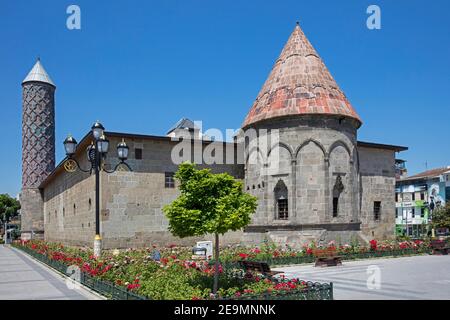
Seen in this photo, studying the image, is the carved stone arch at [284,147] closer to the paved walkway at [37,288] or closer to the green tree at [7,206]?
the paved walkway at [37,288]

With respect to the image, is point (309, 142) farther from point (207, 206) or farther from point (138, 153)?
point (207, 206)

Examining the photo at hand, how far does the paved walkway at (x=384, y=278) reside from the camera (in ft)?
39.1

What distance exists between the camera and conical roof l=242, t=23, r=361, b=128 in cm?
2561

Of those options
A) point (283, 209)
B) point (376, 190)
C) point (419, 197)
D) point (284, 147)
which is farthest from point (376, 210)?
point (419, 197)

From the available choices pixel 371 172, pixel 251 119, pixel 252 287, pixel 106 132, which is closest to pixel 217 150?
pixel 251 119

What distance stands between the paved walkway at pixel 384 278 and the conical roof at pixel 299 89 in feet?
30.4

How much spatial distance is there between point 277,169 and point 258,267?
1257cm

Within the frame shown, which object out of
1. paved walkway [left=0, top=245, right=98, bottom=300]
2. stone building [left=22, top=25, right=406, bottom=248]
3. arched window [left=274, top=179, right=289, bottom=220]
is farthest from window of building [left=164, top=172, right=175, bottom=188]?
paved walkway [left=0, top=245, right=98, bottom=300]

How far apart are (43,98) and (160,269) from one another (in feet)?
140

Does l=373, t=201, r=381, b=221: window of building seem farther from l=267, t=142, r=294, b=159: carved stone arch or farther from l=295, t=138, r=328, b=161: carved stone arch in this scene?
l=267, t=142, r=294, b=159: carved stone arch

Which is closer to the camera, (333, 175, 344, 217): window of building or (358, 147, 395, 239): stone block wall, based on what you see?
(333, 175, 344, 217): window of building

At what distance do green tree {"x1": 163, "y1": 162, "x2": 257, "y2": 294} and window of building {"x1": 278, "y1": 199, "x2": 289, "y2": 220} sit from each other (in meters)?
14.4

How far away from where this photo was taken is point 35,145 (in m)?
51.3
